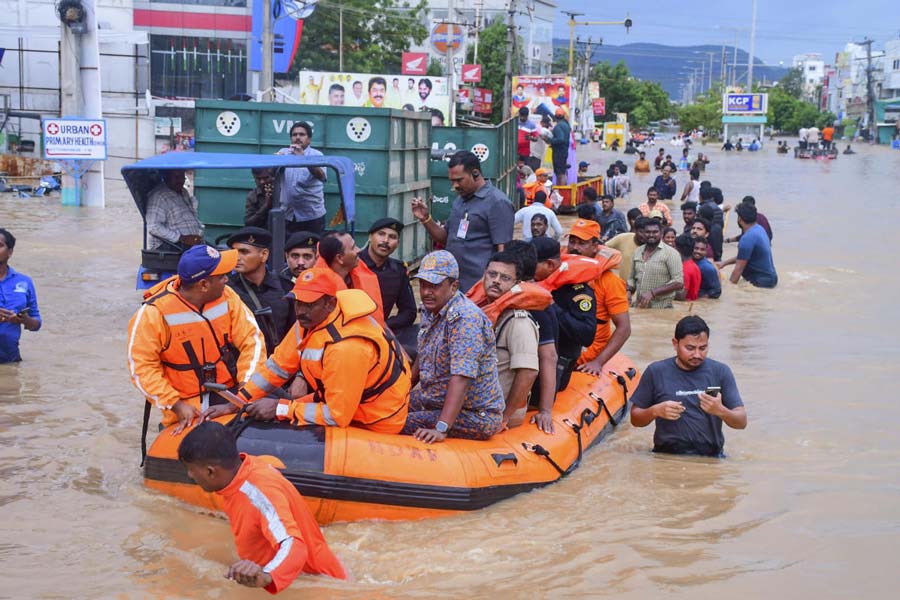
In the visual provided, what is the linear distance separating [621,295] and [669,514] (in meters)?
1.96

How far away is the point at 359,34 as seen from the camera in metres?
53.9

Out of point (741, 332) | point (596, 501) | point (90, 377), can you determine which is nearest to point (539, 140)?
point (741, 332)

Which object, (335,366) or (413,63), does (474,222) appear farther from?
(413,63)

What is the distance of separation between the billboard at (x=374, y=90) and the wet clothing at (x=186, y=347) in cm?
3127

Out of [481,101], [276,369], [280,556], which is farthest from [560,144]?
[481,101]

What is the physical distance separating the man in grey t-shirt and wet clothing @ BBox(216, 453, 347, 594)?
4.08 meters

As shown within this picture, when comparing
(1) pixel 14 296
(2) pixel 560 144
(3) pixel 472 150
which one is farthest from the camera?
(2) pixel 560 144

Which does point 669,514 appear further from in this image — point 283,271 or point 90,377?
point 90,377

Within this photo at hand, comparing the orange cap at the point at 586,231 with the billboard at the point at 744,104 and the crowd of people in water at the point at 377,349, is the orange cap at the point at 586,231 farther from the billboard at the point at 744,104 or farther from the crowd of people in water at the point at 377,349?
the billboard at the point at 744,104

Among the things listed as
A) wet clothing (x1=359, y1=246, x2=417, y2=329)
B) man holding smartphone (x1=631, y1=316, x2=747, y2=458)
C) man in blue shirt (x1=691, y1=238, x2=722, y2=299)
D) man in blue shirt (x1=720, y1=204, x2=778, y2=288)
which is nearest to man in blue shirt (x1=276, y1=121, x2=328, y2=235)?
wet clothing (x1=359, y1=246, x2=417, y2=329)

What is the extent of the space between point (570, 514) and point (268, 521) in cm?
243

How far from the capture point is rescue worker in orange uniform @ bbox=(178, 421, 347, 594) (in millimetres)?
4270

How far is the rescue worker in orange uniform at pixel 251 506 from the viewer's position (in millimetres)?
4270

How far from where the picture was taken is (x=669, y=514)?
638cm
